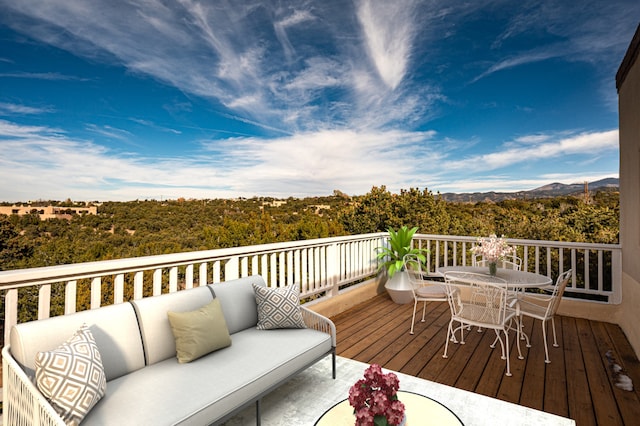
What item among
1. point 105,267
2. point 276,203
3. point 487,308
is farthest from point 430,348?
point 276,203

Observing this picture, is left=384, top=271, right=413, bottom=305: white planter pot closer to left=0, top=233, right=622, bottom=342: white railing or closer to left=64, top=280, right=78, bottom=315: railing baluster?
left=0, top=233, right=622, bottom=342: white railing

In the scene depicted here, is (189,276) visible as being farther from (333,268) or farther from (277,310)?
(333,268)

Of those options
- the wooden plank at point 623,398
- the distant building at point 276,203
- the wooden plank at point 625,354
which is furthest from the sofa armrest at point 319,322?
the distant building at point 276,203

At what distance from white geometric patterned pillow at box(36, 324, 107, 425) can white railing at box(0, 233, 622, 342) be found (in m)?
0.60

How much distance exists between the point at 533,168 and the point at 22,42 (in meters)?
13.4

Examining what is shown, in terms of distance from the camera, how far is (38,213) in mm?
7715

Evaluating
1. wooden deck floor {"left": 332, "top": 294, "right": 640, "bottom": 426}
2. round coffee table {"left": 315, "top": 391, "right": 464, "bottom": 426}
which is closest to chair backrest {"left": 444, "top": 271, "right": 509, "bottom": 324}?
wooden deck floor {"left": 332, "top": 294, "right": 640, "bottom": 426}

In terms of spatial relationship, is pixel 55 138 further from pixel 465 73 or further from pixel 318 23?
pixel 465 73

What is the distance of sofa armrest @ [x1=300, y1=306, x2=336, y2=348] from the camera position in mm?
2730

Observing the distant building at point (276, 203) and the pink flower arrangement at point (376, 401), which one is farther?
the distant building at point (276, 203)

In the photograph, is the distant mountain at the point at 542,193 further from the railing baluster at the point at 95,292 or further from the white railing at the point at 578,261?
the railing baluster at the point at 95,292

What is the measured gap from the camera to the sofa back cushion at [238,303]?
2.64 metres

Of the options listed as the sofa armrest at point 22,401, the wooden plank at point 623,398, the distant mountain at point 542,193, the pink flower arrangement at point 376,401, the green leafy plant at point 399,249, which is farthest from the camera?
the distant mountain at point 542,193

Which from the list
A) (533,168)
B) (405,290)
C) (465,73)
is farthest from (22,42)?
(533,168)
